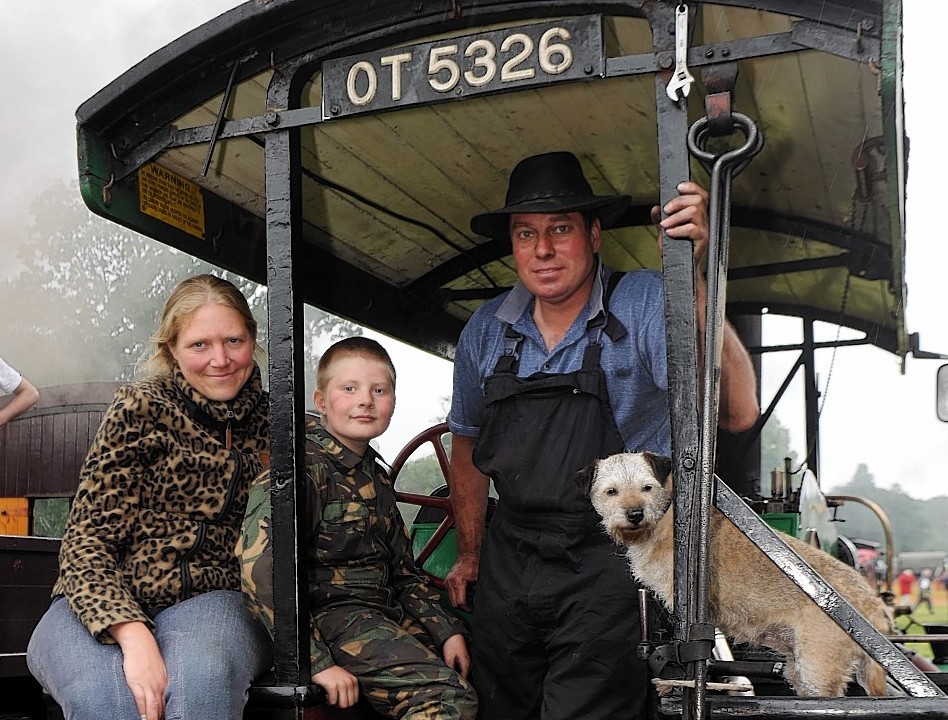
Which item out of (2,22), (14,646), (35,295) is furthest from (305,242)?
(2,22)

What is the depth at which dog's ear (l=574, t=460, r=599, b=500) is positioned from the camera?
288 cm

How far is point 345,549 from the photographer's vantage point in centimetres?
300

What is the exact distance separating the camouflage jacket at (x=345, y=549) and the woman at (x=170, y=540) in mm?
131

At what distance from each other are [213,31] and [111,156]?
22.0 inches

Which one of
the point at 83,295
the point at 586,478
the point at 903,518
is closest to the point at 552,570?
the point at 586,478

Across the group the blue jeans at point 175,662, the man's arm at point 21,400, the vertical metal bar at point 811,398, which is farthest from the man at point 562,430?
the man's arm at point 21,400

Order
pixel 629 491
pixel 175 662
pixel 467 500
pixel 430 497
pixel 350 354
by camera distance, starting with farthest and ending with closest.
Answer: pixel 430 497
pixel 467 500
pixel 350 354
pixel 629 491
pixel 175 662

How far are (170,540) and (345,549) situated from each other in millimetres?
510

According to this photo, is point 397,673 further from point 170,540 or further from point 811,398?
point 811,398

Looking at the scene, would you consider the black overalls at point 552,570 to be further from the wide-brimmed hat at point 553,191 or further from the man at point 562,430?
the wide-brimmed hat at point 553,191

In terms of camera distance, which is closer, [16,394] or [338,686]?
[338,686]

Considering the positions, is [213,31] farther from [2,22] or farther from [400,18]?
[2,22]

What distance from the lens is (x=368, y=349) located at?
3.26m

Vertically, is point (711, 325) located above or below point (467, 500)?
above
